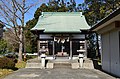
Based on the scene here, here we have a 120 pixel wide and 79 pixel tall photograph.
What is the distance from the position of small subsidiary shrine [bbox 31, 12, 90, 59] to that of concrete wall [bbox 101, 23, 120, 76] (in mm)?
6267

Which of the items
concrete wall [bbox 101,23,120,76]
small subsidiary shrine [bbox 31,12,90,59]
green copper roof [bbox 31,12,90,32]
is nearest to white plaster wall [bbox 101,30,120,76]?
concrete wall [bbox 101,23,120,76]

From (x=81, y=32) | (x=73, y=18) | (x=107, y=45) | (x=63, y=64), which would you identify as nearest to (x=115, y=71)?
(x=107, y=45)

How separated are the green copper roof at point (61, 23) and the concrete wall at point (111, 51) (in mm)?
7706

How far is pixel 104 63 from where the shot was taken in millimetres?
15320

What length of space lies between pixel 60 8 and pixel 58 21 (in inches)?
470

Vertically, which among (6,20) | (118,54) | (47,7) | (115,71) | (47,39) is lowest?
(115,71)

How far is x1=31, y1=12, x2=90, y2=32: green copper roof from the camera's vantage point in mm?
22812

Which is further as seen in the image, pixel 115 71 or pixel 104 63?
pixel 104 63

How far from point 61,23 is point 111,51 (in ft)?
39.7

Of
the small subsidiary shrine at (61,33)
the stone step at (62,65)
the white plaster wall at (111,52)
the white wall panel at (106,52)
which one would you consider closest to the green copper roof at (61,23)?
the small subsidiary shrine at (61,33)

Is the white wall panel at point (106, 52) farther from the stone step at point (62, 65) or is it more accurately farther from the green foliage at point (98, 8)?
the green foliage at point (98, 8)

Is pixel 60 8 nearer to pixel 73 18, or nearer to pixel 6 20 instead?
pixel 73 18

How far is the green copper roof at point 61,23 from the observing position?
898 inches

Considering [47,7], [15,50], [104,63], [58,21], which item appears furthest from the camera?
[15,50]
